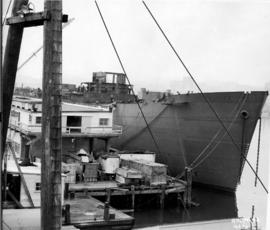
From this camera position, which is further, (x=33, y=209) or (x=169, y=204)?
(x=169, y=204)

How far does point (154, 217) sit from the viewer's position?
11641mm

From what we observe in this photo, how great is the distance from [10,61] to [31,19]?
51 cm

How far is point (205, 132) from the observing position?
50.1 feet

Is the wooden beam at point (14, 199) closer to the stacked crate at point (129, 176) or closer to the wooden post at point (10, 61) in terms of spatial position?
the wooden post at point (10, 61)

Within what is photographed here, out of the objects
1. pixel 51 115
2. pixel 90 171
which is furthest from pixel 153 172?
pixel 51 115

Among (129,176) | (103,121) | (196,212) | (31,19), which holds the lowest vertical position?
(196,212)

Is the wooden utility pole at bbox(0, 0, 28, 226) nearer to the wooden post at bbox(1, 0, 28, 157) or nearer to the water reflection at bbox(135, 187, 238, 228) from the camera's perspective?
the wooden post at bbox(1, 0, 28, 157)

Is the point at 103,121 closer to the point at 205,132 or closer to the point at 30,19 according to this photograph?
the point at 205,132

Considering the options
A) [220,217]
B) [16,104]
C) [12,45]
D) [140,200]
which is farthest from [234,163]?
[12,45]

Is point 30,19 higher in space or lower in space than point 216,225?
higher

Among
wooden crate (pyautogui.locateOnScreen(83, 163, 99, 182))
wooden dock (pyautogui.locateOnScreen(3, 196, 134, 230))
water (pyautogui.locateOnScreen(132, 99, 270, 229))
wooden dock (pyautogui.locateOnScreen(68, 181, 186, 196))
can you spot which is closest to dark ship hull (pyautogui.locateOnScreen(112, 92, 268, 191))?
water (pyautogui.locateOnScreen(132, 99, 270, 229))

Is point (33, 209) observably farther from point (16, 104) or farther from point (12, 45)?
point (16, 104)

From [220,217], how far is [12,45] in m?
10.1

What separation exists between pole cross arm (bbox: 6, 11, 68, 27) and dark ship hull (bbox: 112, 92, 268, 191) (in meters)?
10.5
